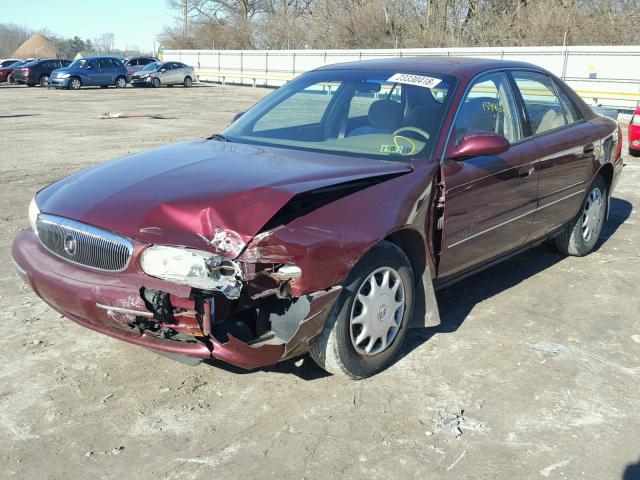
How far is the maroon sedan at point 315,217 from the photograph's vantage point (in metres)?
3.08

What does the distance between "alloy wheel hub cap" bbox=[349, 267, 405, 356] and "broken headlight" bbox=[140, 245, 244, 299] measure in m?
0.74

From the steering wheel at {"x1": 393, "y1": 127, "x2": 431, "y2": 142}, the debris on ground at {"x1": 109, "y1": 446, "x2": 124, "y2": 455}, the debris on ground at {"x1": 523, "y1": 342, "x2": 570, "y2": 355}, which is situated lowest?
the debris on ground at {"x1": 523, "y1": 342, "x2": 570, "y2": 355}

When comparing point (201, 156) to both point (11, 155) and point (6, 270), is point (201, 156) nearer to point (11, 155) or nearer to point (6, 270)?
point (6, 270)

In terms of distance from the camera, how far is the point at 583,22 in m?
29.9

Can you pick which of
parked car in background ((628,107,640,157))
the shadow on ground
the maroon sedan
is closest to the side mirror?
the maroon sedan

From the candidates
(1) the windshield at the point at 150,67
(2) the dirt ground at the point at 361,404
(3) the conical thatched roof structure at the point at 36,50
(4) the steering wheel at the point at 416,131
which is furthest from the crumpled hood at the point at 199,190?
(3) the conical thatched roof structure at the point at 36,50

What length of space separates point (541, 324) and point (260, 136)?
2.28 metres

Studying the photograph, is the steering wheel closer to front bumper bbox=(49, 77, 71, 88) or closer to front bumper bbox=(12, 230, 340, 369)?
front bumper bbox=(12, 230, 340, 369)

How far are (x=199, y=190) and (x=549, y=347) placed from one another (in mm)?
2390

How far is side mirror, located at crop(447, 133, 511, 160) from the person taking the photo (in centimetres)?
398

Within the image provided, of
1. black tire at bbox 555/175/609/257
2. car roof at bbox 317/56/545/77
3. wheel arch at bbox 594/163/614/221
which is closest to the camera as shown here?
car roof at bbox 317/56/545/77

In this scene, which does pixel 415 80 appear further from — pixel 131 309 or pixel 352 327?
pixel 131 309

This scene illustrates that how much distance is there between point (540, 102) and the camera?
523 centimetres

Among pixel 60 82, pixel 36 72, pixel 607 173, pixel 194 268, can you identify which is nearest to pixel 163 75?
pixel 60 82
